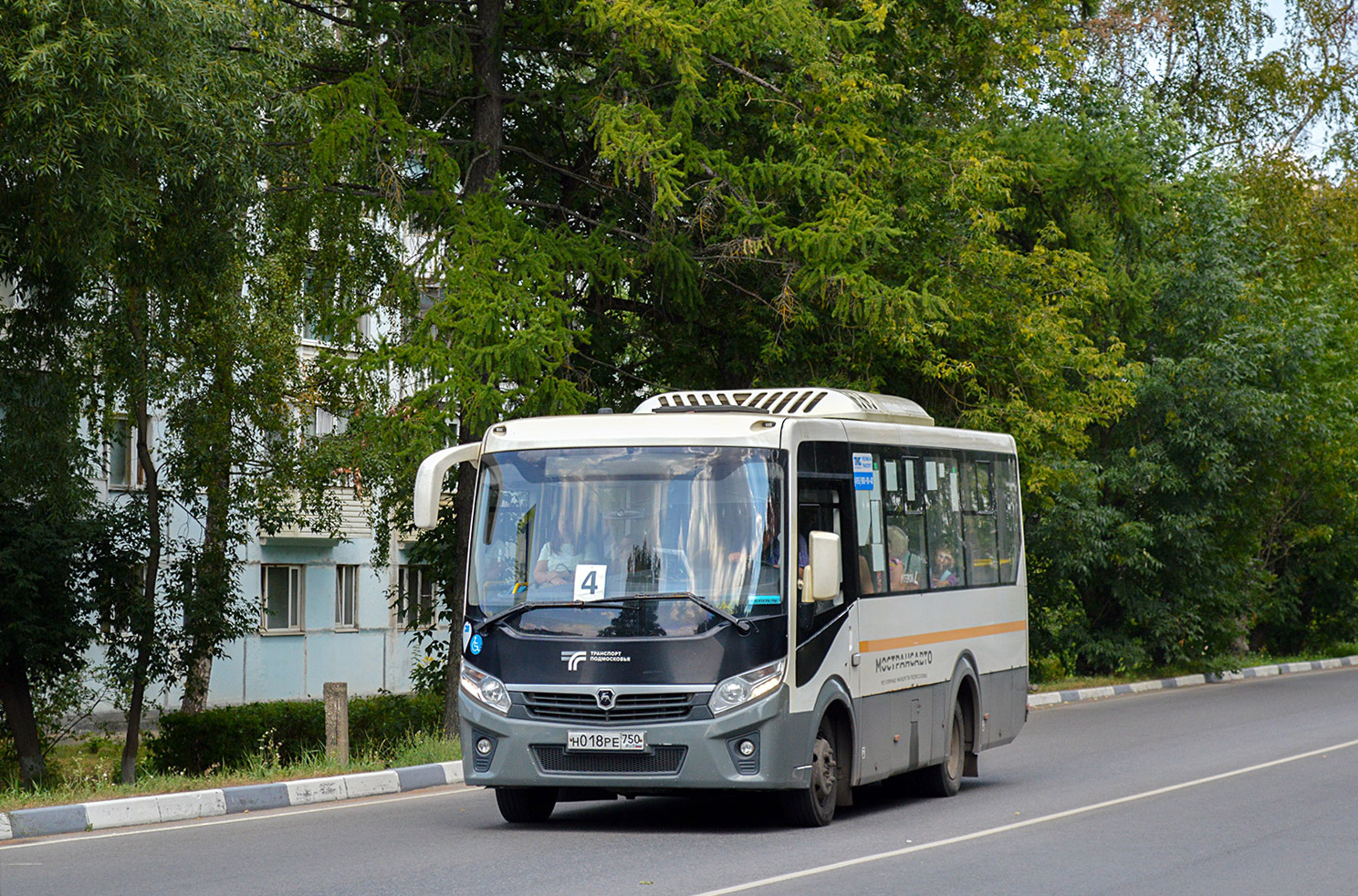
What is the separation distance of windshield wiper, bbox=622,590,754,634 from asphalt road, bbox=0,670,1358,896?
1353mm

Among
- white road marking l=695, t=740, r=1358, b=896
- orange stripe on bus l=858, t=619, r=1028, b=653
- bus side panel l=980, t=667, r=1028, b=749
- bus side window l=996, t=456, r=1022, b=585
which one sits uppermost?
bus side window l=996, t=456, r=1022, b=585

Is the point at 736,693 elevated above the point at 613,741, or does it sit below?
above

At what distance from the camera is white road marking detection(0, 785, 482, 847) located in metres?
11.2

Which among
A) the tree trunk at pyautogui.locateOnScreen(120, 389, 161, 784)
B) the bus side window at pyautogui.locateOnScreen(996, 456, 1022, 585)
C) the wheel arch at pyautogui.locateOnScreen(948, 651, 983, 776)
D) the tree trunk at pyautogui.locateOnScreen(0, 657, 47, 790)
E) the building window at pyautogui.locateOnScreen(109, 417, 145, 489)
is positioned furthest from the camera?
the building window at pyautogui.locateOnScreen(109, 417, 145, 489)

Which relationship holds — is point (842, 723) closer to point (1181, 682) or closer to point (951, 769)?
point (951, 769)

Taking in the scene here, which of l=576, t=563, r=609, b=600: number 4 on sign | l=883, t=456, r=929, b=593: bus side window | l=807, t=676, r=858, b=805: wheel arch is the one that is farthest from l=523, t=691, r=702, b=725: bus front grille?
l=883, t=456, r=929, b=593: bus side window

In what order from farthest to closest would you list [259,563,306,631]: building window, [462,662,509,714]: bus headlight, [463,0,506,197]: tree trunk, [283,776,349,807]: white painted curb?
[259,563,306,631]: building window < [463,0,506,197]: tree trunk < [283,776,349,807]: white painted curb < [462,662,509,714]: bus headlight

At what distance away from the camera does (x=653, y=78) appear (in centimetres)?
2047

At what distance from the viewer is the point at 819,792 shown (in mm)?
11703

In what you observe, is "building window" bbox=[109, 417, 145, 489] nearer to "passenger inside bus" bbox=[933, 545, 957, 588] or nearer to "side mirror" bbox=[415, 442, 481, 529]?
"passenger inside bus" bbox=[933, 545, 957, 588]

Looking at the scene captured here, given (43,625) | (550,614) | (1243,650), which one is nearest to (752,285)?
(43,625)

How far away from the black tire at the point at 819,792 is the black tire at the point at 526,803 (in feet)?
5.37

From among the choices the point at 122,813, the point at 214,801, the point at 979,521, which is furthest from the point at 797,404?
the point at 122,813

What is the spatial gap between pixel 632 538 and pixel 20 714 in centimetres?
1408
